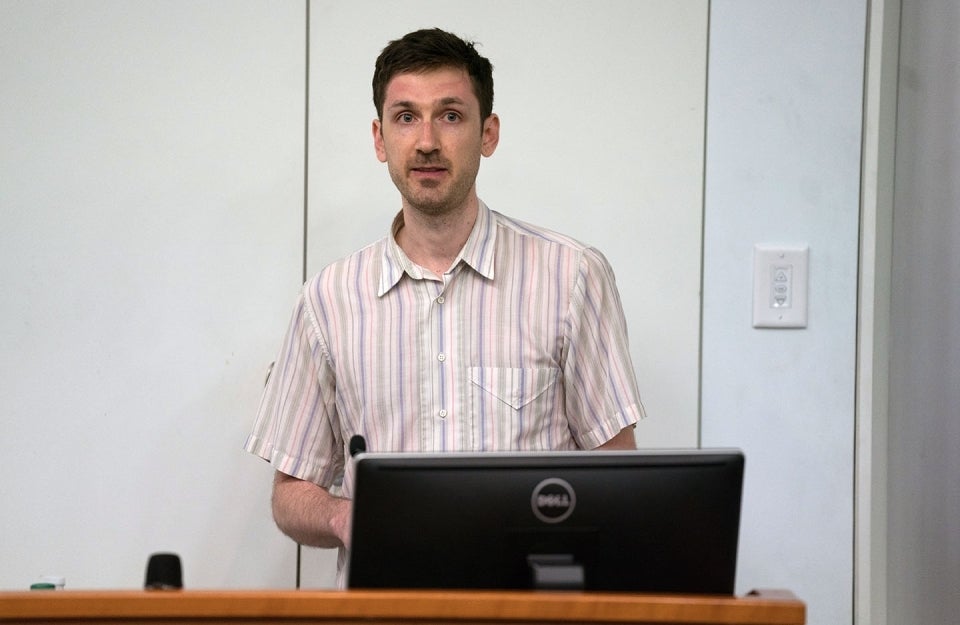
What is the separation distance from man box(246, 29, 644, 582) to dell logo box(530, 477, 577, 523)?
2.61ft

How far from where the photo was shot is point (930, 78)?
2260 millimetres

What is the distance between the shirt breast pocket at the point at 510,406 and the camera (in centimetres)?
204

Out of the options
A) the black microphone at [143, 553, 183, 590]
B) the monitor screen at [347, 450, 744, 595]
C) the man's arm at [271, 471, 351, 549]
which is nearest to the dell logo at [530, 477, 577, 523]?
the monitor screen at [347, 450, 744, 595]

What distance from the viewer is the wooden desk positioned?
107 cm

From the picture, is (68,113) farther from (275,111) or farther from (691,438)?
(691,438)

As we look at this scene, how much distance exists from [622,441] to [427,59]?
2.73 ft

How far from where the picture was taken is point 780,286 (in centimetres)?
241

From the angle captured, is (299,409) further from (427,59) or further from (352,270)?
(427,59)

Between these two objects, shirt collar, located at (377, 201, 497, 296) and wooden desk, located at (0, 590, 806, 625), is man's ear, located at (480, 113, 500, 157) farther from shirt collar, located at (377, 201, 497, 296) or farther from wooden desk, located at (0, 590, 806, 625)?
wooden desk, located at (0, 590, 806, 625)

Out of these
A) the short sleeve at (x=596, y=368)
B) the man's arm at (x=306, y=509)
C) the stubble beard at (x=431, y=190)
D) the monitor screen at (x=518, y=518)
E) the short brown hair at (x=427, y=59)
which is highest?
the short brown hair at (x=427, y=59)

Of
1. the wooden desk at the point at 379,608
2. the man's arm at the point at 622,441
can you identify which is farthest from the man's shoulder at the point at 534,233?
the wooden desk at the point at 379,608

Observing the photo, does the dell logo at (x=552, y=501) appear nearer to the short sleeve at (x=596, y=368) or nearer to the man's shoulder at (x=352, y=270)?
the short sleeve at (x=596, y=368)

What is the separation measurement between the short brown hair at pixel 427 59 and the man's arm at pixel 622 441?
69 cm

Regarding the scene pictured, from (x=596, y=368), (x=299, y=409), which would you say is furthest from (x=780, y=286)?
(x=299, y=409)
